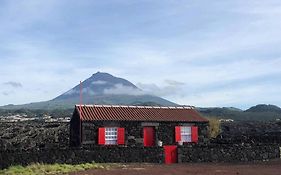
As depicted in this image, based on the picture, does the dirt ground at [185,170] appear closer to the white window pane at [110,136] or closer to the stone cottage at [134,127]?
the stone cottage at [134,127]

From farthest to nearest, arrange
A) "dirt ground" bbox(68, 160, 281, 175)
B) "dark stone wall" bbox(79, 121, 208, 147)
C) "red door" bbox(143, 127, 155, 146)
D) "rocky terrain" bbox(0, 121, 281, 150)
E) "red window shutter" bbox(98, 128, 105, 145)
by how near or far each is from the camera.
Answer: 1. "rocky terrain" bbox(0, 121, 281, 150)
2. "red door" bbox(143, 127, 155, 146)
3. "dark stone wall" bbox(79, 121, 208, 147)
4. "red window shutter" bbox(98, 128, 105, 145)
5. "dirt ground" bbox(68, 160, 281, 175)

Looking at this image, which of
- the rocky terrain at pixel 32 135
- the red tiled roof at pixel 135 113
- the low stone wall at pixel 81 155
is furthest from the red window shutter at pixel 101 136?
the rocky terrain at pixel 32 135

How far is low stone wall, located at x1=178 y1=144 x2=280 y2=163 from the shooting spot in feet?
91.0

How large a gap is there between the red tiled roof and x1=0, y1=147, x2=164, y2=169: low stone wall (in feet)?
14.6

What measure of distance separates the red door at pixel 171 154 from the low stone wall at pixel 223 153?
28 centimetres

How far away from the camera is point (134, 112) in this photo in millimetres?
32656

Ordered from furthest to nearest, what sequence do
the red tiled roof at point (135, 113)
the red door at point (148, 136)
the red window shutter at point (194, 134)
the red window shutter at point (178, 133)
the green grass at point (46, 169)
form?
the red window shutter at point (194, 134)
the red window shutter at point (178, 133)
the red door at point (148, 136)
the red tiled roof at point (135, 113)
the green grass at point (46, 169)

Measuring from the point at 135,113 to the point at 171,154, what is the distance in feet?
18.8

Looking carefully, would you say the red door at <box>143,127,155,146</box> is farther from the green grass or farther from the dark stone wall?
the green grass

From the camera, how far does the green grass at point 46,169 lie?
22125mm

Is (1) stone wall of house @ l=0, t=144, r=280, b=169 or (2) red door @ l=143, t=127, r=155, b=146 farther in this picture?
(2) red door @ l=143, t=127, r=155, b=146

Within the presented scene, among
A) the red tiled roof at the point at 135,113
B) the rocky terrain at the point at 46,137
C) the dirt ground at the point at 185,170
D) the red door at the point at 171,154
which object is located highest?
the red tiled roof at the point at 135,113

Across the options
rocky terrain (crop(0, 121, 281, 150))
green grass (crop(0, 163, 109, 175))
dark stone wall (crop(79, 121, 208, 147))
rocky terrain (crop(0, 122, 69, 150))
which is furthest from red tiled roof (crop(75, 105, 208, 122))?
rocky terrain (crop(0, 122, 69, 150))

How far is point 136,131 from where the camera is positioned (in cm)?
3130
